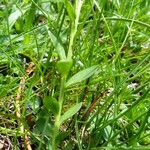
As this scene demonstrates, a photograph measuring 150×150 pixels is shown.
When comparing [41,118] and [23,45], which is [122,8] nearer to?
[23,45]

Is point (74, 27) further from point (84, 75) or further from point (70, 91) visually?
point (70, 91)

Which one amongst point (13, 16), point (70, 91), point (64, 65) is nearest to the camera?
point (64, 65)

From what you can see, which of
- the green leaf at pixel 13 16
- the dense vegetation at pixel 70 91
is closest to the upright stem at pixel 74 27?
the dense vegetation at pixel 70 91

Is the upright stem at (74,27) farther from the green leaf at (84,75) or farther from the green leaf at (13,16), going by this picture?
the green leaf at (13,16)

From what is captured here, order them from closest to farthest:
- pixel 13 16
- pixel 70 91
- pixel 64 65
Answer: pixel 64 65 < pixel 70 91 < pixel 13 16

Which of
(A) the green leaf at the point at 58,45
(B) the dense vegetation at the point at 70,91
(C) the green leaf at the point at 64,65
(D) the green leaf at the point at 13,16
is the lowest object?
(B) the dense vegetation at the point at 70,91

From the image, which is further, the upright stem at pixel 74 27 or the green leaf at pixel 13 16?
the green leaf at pixel 13 16

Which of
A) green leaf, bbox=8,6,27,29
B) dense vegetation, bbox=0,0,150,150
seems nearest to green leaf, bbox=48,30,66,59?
dense vegetation, bbox=0,0,150,150

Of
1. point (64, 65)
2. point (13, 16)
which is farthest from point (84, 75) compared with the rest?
point (13, 16)

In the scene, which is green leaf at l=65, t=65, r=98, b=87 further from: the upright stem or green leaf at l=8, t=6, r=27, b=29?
green leaf at l=8, t=6, r=27, b=29
